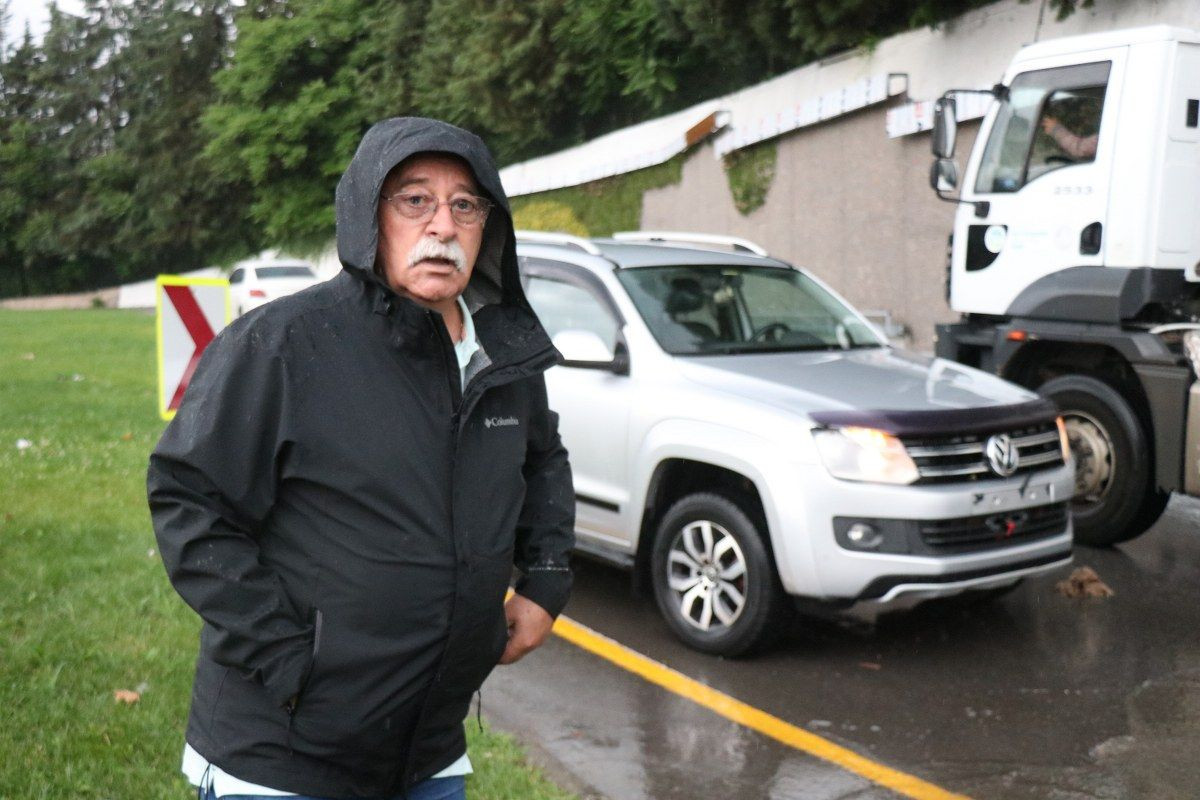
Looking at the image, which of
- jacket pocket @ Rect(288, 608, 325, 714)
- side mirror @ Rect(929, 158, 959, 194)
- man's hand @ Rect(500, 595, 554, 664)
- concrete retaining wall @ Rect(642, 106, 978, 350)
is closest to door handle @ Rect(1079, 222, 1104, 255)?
side mirror @ Rect(929, 158, 959, 194)

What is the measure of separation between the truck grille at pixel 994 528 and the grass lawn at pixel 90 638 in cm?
192

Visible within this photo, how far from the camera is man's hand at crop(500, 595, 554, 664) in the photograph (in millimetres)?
2518

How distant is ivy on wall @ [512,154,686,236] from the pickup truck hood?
16.5 m

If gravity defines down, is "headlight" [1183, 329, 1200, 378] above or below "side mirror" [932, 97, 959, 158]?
below

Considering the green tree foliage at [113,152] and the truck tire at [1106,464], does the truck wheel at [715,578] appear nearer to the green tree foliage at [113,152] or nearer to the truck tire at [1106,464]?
the truck tire at [1106,464]

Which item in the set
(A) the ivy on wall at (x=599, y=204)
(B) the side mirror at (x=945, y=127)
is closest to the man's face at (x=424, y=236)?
(B) the side mirror at (x=945, y=127)

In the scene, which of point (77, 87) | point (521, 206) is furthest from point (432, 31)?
point (77, 87)

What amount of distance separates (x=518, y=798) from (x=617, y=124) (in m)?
24.3

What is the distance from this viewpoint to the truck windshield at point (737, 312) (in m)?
6.56

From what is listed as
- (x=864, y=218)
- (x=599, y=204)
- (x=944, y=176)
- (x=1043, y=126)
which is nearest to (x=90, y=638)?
(x=944, y=176)

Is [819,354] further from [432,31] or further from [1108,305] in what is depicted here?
[432,31]

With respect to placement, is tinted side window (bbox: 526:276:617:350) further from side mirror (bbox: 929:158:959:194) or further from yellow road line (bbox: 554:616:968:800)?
side mirror (bbox: 929:158:959:194)

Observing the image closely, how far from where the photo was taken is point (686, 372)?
613cm

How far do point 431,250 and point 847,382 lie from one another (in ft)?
12.6
